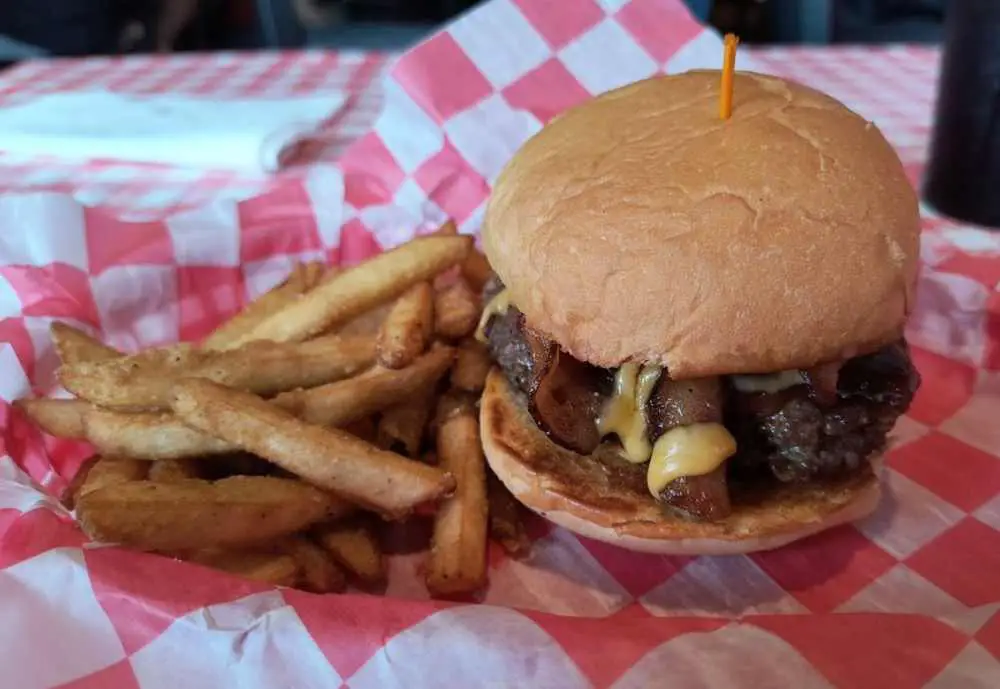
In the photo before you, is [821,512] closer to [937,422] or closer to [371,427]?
[937,422]

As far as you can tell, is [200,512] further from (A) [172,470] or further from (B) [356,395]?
(B) [356,395]

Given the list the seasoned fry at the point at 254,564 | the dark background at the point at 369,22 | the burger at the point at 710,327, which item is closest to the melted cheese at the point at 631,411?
the burger at the point at 710,327

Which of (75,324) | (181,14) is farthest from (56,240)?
(181,14)

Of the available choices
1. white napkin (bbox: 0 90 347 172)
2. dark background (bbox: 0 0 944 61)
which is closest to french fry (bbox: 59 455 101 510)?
white napkin (bbox: 0 90 347 172)

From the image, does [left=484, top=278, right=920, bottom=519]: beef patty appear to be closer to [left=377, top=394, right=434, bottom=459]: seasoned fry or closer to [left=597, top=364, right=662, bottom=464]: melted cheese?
[left=597, top=364, right=662, bottom=464]: melted cheese

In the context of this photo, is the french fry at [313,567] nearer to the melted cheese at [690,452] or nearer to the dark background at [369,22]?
the melted cheese at [690,452]
